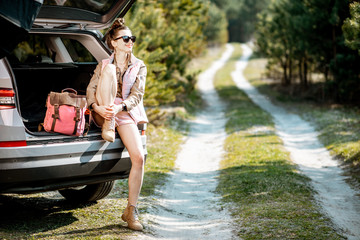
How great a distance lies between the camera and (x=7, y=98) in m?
4.12

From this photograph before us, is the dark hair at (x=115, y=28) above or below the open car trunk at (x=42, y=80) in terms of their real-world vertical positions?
above

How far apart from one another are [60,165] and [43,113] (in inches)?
68.6

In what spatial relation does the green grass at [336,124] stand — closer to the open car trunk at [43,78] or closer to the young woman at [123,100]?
the young woman at [123,100]

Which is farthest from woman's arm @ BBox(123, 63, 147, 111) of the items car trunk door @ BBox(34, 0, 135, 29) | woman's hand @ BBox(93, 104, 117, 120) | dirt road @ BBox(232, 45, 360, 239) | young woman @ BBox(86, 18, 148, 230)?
dirt road @ BBox(232, 45, 360, 239)

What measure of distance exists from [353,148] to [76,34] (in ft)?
23.2

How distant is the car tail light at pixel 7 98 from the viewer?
4090 millimetres

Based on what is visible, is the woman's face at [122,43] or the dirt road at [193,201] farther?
the dirt road at [193,201]

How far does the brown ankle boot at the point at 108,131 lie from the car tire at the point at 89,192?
1.19 meters

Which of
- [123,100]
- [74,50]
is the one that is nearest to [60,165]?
[123,100]

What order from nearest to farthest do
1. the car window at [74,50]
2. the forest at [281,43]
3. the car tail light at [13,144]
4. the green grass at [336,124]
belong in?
1. the car tail light at [13,144]
2. the car window at [74,50]
3. the green grass at [336,124]
4. the forest at [281,43]

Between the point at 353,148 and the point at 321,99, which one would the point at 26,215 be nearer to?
the point at 353,148

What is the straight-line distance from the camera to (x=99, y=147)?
4605 mm

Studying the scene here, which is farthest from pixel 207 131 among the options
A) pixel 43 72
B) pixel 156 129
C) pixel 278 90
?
pixel 278 90

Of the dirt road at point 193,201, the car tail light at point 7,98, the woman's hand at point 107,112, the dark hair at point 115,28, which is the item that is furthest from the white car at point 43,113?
the dirt road at point 193,201
